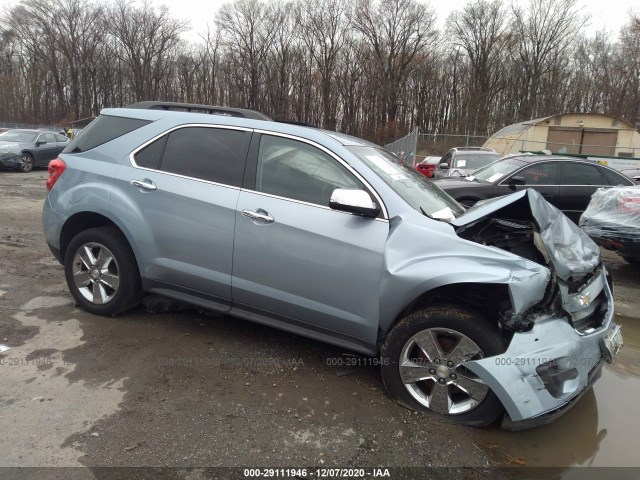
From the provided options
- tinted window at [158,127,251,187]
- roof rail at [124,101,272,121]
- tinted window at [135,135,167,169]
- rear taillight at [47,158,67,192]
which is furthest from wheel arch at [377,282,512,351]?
rear taillight at [47,158,67,192]

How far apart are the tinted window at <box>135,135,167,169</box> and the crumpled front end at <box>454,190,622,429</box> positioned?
2.47 meters

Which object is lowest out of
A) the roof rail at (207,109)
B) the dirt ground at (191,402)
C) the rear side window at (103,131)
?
the dirt ground at (191,402)

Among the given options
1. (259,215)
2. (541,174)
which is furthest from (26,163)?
(259,215)

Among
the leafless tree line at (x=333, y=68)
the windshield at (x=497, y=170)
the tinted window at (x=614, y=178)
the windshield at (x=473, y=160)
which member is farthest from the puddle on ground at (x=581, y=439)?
the leafless tree line at (x=333, y=68)

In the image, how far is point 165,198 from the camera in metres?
3.72

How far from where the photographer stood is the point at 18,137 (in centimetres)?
1664

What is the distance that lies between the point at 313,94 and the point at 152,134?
5216 centimetres

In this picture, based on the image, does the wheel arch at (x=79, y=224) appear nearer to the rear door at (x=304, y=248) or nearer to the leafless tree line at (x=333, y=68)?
the rear door at (x=304, y=248)

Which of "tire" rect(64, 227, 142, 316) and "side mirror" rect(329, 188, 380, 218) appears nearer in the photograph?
"side mirror" rect(329, 188, 380, 218)

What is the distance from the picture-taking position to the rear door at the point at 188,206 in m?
3.54

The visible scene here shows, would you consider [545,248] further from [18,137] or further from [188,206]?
[18,137]

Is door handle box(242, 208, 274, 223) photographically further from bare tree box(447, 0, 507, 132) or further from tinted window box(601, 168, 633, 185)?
bare tree box(447, 0, 507, 132)

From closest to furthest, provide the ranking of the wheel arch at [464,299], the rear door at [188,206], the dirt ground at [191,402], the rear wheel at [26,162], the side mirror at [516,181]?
the dirt ground at [191,402] → the wheel arch at [464,299] → the rear door at [188,206] → the side mirror at [516,181] → the rear wheel at [26,162]

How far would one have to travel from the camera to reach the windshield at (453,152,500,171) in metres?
15.1
